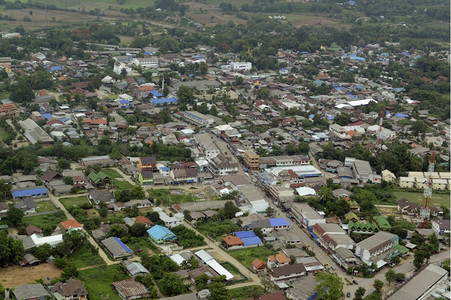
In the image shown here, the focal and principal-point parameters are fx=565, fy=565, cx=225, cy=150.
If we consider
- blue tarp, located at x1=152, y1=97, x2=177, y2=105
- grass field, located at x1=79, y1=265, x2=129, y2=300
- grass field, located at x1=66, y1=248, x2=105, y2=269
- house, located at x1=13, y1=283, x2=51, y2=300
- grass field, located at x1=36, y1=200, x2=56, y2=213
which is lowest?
grass field, located at x1=36, y1=200, x2=56, y2=213

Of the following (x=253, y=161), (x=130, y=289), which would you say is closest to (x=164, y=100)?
(x=253, y=161)

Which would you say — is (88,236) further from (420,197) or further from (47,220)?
(420,197)

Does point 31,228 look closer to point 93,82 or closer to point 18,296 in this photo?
point 18,296

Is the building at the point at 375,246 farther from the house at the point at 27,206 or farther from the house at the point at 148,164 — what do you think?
the house at the point at 27,206

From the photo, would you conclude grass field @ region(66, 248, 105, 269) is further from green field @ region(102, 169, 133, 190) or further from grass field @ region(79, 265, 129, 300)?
green field @ region(102, 169, 133, 190)

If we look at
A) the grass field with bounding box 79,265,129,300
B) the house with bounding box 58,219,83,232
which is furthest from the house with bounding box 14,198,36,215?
the grass field with bounding box 79,265,129,300

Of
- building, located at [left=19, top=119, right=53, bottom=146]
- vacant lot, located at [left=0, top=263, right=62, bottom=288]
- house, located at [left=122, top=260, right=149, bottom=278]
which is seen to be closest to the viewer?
vacant lot, located at [left=0, top=263, right=62, bottom=288]
